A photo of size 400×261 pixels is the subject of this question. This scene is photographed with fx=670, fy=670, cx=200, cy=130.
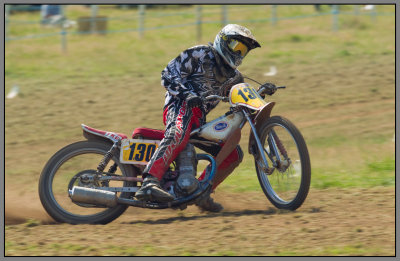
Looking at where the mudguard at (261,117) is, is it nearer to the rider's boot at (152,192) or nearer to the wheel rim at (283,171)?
the wheel rim at (283,171)

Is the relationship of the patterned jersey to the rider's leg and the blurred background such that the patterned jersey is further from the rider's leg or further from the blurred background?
the blurred background

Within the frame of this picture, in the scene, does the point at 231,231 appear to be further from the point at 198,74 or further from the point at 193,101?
the point at 198,74

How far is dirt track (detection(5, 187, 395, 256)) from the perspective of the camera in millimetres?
5254

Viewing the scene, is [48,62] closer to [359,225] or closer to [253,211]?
[253,211]

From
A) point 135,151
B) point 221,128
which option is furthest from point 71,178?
point 221,128

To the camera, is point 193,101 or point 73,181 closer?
point 193,101

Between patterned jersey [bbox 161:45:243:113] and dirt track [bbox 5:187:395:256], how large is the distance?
4.05 ft

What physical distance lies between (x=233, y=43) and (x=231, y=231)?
188cm

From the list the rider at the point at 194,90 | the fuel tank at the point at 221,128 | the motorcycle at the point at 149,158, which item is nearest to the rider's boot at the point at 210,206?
the rider at the point at 194,90

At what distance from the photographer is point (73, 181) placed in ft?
21.7

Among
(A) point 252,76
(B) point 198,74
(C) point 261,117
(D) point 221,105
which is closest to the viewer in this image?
(C) point 261,117

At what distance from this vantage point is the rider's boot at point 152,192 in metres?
6.33

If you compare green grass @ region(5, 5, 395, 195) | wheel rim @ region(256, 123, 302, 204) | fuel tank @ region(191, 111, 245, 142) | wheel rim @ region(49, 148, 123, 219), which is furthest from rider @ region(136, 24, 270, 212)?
green grass @ region(5, 5, 395, 195)

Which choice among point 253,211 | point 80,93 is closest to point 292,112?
point 80,93
